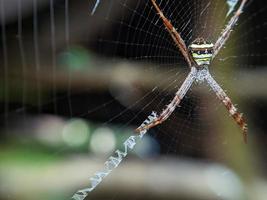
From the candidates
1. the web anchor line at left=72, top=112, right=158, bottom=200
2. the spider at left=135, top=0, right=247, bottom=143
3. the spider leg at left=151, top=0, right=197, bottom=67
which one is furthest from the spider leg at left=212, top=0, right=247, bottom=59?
the web anchor line at left=72, top=112, right=158, bottom=200

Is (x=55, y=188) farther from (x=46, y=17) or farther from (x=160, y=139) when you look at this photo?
(x=160, y=139)

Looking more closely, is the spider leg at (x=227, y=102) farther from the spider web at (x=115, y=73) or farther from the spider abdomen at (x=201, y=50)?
the spider abdomen at (x=201, y=50)

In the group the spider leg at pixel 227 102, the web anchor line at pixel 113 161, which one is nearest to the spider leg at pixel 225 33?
the spider leg at pixel 227 102

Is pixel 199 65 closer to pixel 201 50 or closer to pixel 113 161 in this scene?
pixel 201 50

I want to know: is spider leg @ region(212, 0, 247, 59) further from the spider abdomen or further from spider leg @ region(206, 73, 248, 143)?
spider leg @ region(206, 73, 248, 143)

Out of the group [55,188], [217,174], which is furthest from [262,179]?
[55,188]

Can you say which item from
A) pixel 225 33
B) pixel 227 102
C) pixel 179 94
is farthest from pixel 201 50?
pixel 227 102
